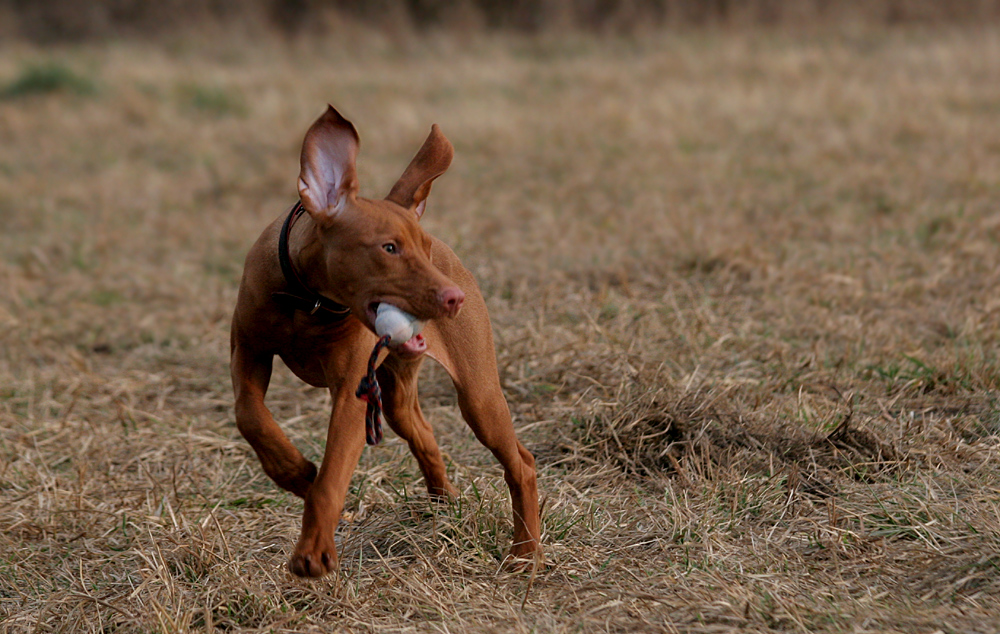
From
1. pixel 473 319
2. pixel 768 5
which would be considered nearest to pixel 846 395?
pixel 473 319

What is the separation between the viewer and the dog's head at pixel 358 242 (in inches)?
111

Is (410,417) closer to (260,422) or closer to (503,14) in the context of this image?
(260,422)

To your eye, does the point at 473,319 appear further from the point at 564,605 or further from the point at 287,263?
the point at 564,605

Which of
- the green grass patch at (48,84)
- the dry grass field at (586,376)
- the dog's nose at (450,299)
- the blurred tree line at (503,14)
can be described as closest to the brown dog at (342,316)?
the dog's nose at (450,299)

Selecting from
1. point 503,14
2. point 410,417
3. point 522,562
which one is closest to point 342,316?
point 410,417

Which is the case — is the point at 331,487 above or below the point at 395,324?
below

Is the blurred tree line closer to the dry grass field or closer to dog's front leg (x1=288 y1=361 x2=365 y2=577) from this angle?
the dry grass field

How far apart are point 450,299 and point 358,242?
0.29m

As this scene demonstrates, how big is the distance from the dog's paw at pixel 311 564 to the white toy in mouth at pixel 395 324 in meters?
0.57

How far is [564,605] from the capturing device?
3.06 meters

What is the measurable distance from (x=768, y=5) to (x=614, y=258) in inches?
554

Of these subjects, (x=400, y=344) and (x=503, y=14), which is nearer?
(x=400, y=344)

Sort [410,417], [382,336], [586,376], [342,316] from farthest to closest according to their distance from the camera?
[586,376] < [410,417] < [342,316] < [382,336]

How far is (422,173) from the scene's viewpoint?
10.3 ft
